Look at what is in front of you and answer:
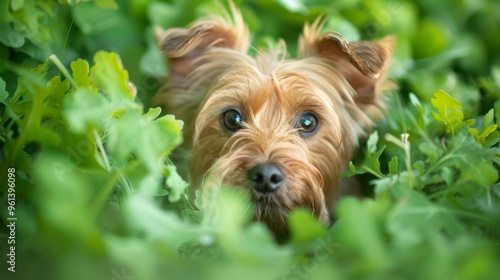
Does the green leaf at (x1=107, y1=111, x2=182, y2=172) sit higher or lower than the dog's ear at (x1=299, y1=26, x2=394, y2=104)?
higher

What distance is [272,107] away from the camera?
2.09m

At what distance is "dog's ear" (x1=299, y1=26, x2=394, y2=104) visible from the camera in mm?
2025

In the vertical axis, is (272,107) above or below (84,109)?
below

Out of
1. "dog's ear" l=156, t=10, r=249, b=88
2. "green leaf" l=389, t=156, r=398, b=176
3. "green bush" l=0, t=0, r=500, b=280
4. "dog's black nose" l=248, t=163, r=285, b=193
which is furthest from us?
"dog's ear" l=156, t=10, r=249, b=88

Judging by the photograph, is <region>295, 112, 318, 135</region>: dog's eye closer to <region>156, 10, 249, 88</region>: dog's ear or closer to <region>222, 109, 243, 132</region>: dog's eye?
<region>222, 109, 243, 132</region>: dog's eye

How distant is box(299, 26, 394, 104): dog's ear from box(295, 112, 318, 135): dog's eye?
229 millimetres

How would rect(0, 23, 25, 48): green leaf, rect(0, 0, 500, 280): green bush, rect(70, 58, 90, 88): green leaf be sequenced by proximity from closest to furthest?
rect(0, 0, 500, 280): green bush → rect(70, 58, 90, 88): green leaf → rect(0, 23, 25, 48): green leaf

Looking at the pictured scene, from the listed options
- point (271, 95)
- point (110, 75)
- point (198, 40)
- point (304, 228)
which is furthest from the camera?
point (198, 40)

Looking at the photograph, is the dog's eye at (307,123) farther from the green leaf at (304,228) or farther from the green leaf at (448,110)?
the green leaf at (304,228)

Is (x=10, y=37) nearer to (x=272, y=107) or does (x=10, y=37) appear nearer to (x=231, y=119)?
(x=231, y=119)

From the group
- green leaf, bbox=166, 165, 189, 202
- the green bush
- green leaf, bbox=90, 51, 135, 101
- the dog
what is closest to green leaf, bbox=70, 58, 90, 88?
the green bush

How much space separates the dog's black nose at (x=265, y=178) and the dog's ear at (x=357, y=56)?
0.50 metres

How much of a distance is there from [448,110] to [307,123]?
563mm

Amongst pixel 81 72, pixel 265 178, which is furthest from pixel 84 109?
pixel 265 178
